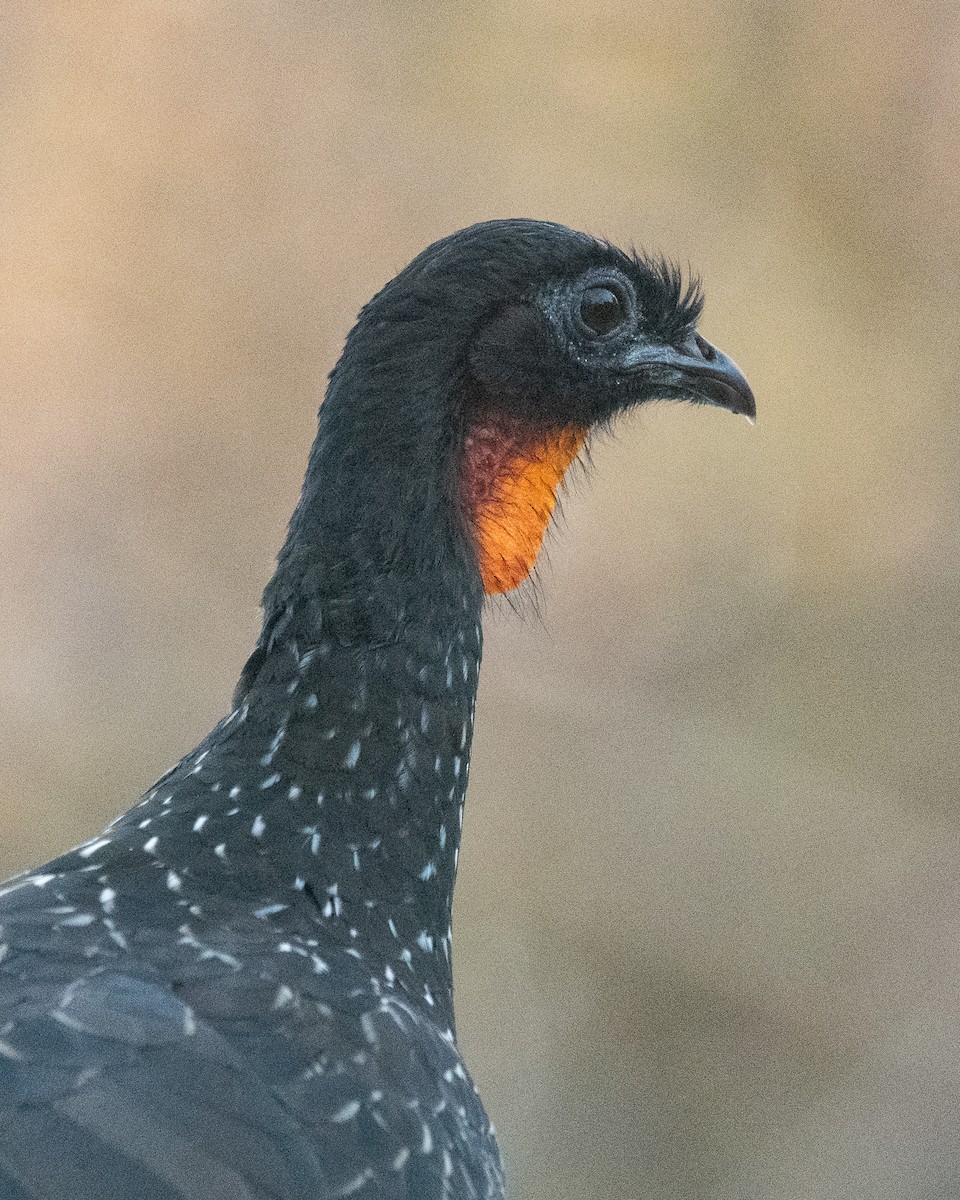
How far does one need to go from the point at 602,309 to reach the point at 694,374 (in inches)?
13.9

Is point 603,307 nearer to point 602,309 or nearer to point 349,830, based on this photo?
point 602,309

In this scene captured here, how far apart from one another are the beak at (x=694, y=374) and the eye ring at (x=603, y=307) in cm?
9

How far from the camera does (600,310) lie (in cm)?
470

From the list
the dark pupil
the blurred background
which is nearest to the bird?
the dark pupil

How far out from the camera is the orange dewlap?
14.6 ft

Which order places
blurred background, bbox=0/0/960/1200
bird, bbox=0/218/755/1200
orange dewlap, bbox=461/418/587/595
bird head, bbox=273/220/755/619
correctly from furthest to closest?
1. blurred background, bbox=0/0/960/1200
2. orange dewlap, bbox=461/418/587/595
3. bird head, bbox=273/220/755/619
4. bird, bbox=0/218/755/1200

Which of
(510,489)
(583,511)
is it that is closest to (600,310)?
(510,489)

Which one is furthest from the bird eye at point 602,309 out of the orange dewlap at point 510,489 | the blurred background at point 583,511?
the blurred background at point 583,511

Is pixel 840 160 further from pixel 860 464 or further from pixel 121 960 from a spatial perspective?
pixel 121 960

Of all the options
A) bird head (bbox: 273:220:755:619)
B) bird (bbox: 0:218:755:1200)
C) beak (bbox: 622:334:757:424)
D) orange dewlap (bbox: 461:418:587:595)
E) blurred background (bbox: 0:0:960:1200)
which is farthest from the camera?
blurred background (bbox: 0:0:960:1200)

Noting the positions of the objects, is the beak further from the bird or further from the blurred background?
the blurred background

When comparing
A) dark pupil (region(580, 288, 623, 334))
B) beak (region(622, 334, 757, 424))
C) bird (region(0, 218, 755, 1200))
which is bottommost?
bird (region(0, 218, 755, 1200))

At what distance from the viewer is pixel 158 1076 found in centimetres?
316

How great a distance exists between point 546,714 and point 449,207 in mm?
3129
